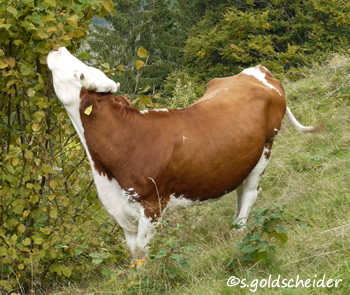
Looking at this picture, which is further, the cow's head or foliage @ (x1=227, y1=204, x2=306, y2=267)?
the cow's head

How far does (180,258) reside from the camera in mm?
3145

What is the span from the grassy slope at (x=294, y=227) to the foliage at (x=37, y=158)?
0.39 m

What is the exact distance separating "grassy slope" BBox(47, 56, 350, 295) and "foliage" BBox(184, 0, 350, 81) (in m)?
10.5

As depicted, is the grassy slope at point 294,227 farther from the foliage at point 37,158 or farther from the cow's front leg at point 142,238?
the foliage at point 37,158

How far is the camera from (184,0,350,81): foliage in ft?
60.4

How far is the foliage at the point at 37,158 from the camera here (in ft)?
11.7

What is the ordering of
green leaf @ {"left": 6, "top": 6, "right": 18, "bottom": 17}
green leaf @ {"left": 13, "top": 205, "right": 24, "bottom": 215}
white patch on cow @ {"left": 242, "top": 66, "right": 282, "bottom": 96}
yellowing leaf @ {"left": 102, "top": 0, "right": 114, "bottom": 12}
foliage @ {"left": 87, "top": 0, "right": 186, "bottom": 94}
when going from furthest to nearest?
1. foliage @ {"left": 87, "top": 0, "right": 186, "bottom": 94}
2. white patch on cow @ {"left": 242, "top": 66, "right": 282, "bottom": 96}
3. green leaf @ {"left": 13, "top": 205, "right": 24, "bottom": 215}
4. yellowing leaf @ {"left": 102, "top": 0, "right": 114, "bottom": 12}
5. green leaf @ {"left": 6, "top": 6, "right": 18, "bottom": 17}

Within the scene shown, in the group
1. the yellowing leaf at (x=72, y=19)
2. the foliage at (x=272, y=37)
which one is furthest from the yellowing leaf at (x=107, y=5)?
the foliage at (x=272, y=37)

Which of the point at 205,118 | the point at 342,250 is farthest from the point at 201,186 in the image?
the point at 342,250

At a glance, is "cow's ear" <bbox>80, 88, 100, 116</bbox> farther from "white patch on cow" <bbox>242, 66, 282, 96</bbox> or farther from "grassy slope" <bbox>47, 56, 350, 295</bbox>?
"white patch on cow" <bbox>242, 66, 282, 96</bbox>

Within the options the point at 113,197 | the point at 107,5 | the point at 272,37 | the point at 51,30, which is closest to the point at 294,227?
the point at 113,197

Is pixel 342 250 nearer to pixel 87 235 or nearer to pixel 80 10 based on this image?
pixel 87 235

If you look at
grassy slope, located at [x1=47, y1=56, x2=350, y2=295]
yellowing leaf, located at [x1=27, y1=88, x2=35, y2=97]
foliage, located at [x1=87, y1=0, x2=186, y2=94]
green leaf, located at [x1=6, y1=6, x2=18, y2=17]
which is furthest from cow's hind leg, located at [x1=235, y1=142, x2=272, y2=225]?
foliage, located at [x1=87, y1=0, x2=186, y2=94]

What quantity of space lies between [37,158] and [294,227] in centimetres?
207
